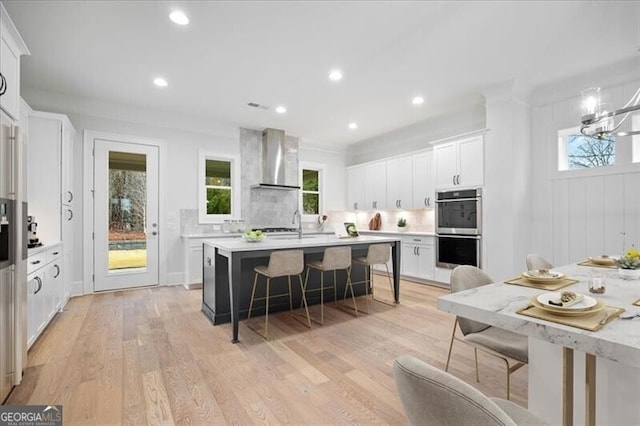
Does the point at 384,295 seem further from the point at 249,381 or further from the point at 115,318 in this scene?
the point at 115,318

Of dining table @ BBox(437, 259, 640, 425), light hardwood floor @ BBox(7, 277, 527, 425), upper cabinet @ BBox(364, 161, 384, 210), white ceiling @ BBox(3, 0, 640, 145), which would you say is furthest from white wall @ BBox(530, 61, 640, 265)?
dining table @ BBox(437, 259, 640, 425)

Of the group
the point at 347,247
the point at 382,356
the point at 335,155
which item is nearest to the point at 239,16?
the point at 347,247

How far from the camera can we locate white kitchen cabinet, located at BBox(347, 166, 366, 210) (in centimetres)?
702

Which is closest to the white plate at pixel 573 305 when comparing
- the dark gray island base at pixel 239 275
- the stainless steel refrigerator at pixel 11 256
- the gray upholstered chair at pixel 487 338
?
the gray upholstered chair at pixel 487 338

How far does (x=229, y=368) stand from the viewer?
7.88 ft

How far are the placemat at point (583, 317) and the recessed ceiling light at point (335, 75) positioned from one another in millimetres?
3344

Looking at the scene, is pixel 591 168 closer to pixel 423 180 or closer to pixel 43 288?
pixel 423 180

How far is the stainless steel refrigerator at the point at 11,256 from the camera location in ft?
6.39

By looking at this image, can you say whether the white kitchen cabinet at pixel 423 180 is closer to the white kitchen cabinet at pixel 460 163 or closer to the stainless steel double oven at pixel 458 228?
the white kitchen cabinet at pixel 460 163

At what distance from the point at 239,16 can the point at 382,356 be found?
321 cm

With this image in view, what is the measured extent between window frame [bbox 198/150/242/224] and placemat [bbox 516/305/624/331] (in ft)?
17.3

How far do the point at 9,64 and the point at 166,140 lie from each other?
3167 millimetres

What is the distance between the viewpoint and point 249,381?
7.28 ft

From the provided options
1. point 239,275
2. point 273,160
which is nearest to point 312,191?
point 273,160
